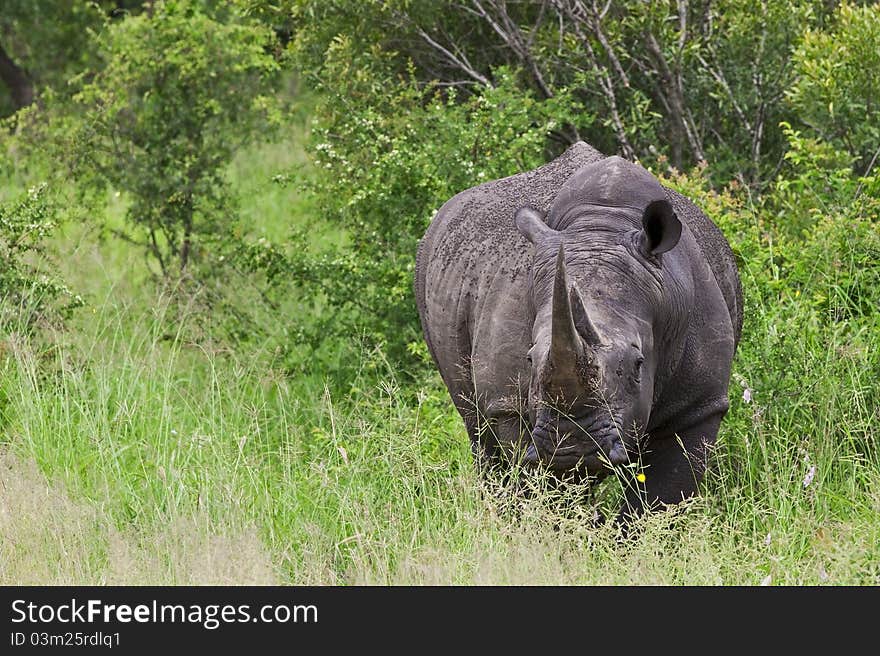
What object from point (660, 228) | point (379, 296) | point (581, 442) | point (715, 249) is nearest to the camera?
point (581, 442)

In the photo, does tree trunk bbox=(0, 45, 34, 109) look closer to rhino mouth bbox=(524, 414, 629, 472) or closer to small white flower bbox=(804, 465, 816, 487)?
small white flower bbox=(804, 465, 816, 487)

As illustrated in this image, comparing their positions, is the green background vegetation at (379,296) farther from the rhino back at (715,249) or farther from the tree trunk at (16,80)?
the tree trunk at (16,80)

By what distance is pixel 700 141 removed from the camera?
10.0 metres

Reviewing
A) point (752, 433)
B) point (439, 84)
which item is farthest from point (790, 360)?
point (439, 84)

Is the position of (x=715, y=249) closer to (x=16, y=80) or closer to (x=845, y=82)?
(x=845, y=82)

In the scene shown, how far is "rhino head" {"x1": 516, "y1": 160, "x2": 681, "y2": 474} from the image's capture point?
5109 mm

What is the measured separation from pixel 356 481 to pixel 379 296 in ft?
7.71

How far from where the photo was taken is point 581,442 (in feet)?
16.9

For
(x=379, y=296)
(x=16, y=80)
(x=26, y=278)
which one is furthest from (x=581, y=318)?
(x=16, y=80)

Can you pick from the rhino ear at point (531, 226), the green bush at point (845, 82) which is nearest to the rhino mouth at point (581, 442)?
the rhino ear at point (531, 226)

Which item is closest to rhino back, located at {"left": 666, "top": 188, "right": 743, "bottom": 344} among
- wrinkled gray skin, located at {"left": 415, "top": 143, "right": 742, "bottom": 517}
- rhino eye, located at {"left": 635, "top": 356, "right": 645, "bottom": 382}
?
wrinkled gray skin, located at {"left": 415, "top": 143, "right": 742, "bottom": 517}

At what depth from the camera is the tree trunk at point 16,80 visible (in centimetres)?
1611
